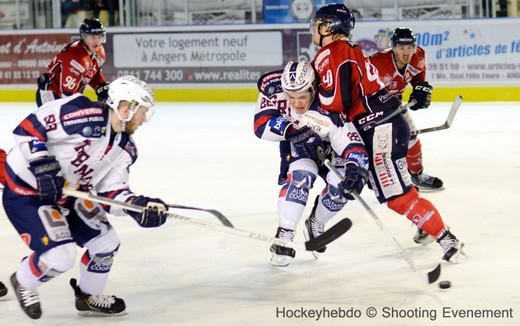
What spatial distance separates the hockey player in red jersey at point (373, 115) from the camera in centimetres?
448

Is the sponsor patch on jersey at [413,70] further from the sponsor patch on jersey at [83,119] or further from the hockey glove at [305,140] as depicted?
the sponsor patch on jersey at [83,119]

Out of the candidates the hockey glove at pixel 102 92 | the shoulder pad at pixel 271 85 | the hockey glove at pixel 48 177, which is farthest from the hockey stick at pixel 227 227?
the hockey glove at pixel 102 92

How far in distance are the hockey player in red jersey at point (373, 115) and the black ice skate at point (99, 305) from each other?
1.29m

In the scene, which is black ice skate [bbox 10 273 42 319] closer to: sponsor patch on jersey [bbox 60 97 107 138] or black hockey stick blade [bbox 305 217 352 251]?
sponsor patch on jersey [bbox 60 97 107 138]

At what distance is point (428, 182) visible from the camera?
21.9ft

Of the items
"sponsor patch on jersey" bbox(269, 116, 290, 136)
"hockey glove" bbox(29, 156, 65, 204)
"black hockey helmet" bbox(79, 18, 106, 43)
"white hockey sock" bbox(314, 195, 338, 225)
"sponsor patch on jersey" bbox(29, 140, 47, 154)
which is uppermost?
"black hockey helmet" bbox(79, 18, 106, 43)

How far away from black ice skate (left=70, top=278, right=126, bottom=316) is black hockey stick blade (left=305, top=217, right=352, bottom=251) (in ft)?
2.70

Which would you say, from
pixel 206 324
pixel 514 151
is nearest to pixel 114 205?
pixel 206 324

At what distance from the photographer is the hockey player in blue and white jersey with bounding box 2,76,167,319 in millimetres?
3709

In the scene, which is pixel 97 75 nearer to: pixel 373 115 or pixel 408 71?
pixel 408 71

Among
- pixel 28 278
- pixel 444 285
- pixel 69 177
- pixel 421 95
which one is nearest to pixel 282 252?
pixel 444 285

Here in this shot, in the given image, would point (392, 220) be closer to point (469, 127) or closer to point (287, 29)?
point (469, 127)

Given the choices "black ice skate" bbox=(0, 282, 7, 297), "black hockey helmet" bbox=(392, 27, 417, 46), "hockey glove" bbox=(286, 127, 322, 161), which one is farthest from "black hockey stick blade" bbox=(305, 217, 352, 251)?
"black hockey helmet" bbox=(392, 27, 417, 46)

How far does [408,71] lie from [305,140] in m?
2.26
